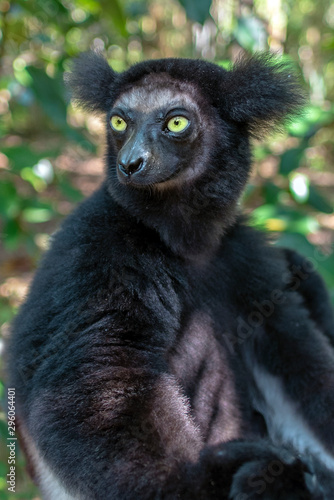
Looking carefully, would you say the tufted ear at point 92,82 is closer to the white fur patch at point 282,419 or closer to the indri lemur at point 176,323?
the indri lemur at point 176,323

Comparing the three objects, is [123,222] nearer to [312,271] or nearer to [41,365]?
[41,365]

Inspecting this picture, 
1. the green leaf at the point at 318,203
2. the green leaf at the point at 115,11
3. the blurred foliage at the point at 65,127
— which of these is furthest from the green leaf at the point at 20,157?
the green leaf at the point at 318,203

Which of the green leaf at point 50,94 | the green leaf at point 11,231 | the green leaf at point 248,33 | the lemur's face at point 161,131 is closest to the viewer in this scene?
the lemur's face at point 161,131

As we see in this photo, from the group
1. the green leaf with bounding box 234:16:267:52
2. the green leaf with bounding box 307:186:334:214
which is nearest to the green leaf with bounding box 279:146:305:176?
the green leaf with bounding box 307:186:334:214

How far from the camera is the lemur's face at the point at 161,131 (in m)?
2.90

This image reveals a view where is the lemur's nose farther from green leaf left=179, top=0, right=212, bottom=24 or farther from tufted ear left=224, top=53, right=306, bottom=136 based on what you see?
green leaf left=179, top=0, right=212, bottom=24

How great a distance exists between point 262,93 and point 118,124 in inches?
34.7

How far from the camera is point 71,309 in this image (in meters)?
2.58

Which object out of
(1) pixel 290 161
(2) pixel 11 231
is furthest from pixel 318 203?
(2) pixel 11 231

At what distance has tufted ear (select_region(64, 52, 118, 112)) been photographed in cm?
353

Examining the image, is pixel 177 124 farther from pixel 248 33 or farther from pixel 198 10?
pixel 248 33

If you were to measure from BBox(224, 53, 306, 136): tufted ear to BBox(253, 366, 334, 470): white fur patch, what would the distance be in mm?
1662

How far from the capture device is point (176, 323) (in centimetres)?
281

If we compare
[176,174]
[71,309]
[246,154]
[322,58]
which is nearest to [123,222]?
[176,174]
